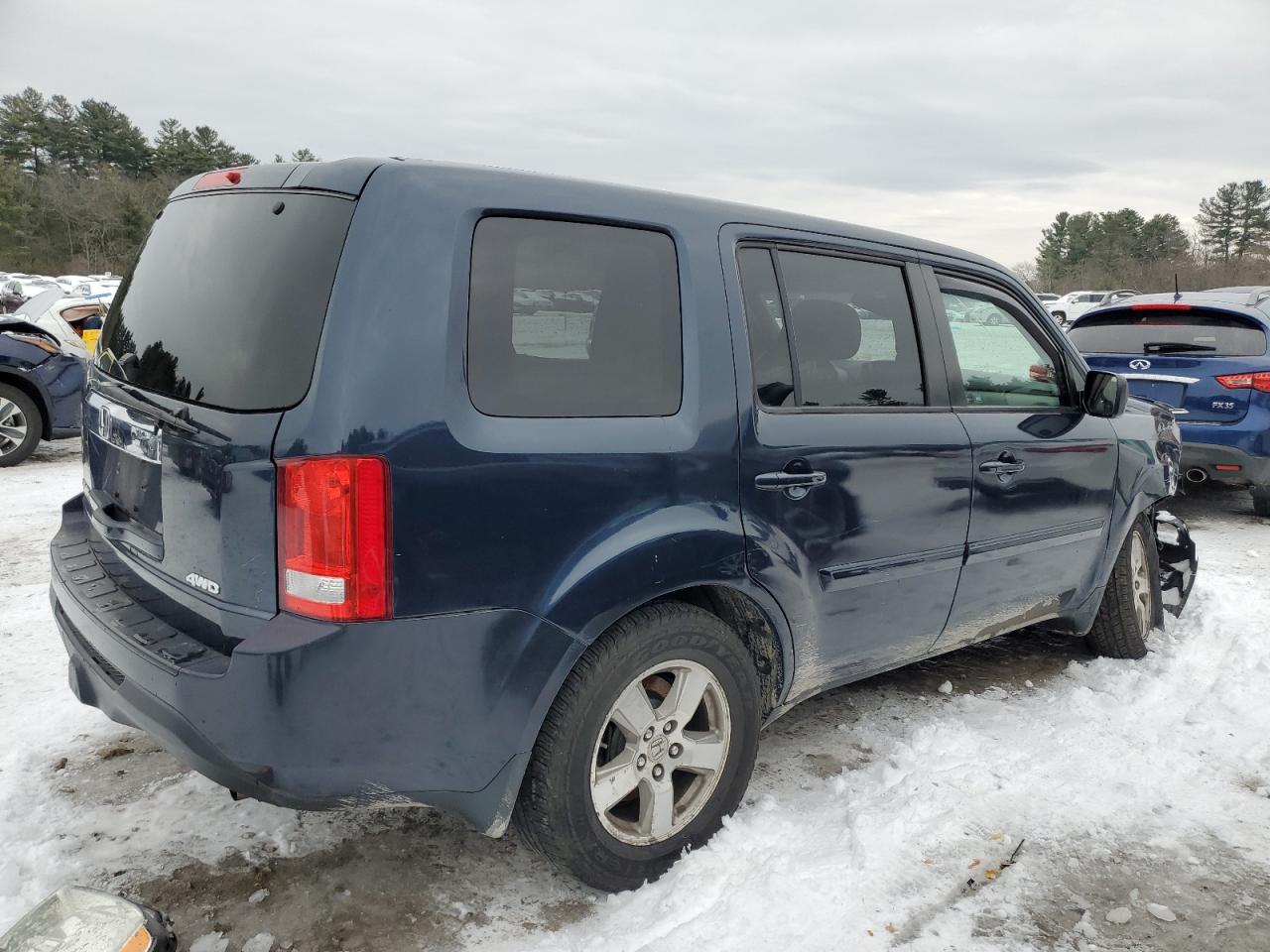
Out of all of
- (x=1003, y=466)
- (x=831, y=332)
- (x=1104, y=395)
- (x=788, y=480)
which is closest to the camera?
(x=788, y=480)

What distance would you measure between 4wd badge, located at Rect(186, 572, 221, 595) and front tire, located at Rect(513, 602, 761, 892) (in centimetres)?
82

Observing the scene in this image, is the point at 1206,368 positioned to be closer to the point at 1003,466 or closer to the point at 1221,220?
the point at 1003,466

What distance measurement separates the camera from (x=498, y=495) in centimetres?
215

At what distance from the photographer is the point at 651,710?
2.55 meters

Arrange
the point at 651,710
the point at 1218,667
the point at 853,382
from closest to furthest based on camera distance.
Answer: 1. the point at 651,710
2. the point at 853,382
3. the point at 1218,667

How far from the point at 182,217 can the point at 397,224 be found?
885 mm

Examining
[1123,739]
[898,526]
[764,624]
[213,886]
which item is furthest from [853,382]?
[213,886]

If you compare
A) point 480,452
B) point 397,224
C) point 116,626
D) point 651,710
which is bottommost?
point 651,710

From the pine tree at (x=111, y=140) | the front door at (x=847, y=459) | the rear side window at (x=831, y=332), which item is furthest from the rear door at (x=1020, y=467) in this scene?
the pine tree at (x=111, y=140)

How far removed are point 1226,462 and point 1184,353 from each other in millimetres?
904

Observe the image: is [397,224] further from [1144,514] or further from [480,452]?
[1144,514]

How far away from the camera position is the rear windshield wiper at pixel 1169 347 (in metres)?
7.39

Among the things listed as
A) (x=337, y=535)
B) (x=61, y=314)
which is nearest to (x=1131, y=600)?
(x=337, y=535)

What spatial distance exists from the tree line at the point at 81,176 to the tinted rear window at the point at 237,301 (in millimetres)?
63261
